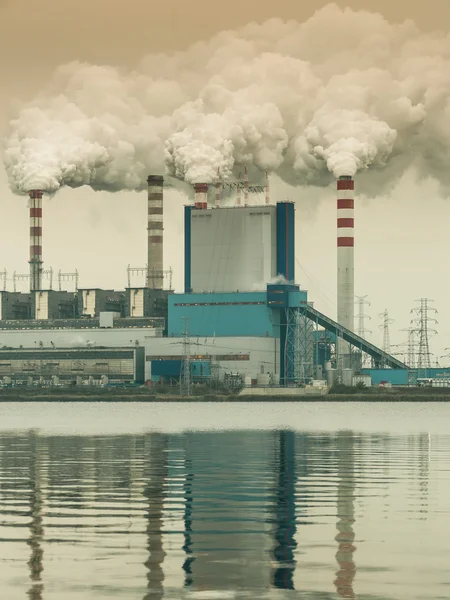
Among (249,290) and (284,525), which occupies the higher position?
(249,290)

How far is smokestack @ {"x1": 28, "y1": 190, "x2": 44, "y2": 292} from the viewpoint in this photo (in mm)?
119188

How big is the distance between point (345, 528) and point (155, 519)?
2425 mm

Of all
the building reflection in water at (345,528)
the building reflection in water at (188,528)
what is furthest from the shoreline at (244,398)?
the building reflection in water at (188,528)

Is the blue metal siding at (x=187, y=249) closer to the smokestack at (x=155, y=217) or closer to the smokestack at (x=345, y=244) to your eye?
the smokestack at (x=155, y=217)

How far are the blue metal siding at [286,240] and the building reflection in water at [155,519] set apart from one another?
290ft

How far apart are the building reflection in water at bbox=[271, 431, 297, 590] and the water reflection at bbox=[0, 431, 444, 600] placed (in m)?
0.02

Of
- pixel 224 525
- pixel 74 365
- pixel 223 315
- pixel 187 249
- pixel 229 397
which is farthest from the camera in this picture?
pixel 187 249

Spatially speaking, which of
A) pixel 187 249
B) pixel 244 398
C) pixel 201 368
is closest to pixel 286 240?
pixel 187 249

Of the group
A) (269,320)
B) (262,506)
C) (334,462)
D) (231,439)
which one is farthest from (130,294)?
(262,506)

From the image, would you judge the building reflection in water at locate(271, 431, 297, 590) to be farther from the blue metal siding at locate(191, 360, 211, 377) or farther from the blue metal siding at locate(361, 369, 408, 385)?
the blue metal siding at locate(361, 369, 408, 385)

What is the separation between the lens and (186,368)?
11612 cm

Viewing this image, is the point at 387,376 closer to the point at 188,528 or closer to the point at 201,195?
the point at 201,195

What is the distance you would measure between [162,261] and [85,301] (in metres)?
8.34

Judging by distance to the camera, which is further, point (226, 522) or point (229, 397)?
point (229, 397)
